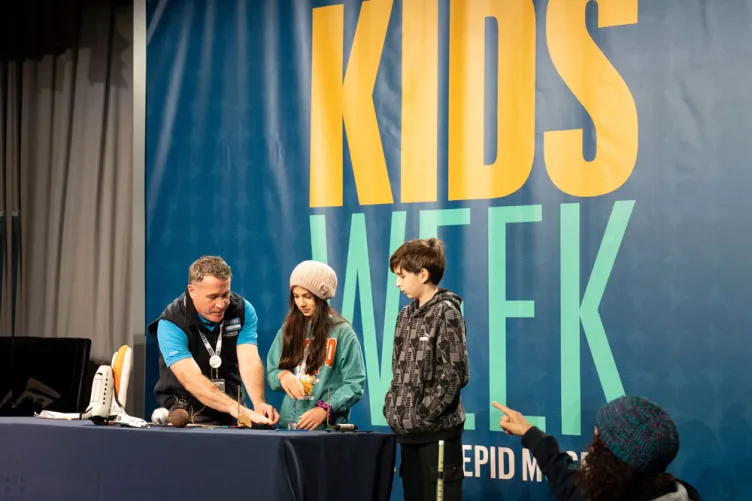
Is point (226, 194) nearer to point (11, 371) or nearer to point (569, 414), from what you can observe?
point (11, 371)

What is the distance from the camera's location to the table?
2.91m

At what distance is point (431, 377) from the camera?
12.2ft

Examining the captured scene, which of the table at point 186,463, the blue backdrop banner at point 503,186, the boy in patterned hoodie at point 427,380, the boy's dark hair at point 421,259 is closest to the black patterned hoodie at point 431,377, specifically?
the boy in patterned hoodie at point 427,380

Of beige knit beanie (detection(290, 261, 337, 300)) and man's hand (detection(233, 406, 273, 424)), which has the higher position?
beige knit beanie (detection(290, 261, 337, 300))

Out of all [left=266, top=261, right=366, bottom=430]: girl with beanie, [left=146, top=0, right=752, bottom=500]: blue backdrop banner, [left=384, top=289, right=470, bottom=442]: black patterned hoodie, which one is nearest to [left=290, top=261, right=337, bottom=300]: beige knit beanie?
[left=266, top=261, right=366, bottom=430]: girl with beanie

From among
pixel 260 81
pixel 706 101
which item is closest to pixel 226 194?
pixel 260 81

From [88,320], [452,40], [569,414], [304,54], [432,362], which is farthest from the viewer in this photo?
[88,320]

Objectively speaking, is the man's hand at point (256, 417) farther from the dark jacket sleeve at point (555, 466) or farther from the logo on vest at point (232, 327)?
the dark jacket sleeve at point (555, 466)

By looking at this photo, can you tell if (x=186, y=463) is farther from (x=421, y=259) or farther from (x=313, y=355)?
(x=421, y=259)

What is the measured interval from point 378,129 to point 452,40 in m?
0.61

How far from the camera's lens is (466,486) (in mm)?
4750

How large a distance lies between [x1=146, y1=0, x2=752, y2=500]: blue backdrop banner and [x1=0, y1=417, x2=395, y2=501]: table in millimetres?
1540

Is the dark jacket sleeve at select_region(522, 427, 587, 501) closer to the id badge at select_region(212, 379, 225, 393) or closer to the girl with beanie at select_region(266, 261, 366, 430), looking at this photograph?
the girl with beanie at select_region(266, 261, 366, 430)

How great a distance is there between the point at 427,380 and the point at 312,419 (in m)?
0.55
